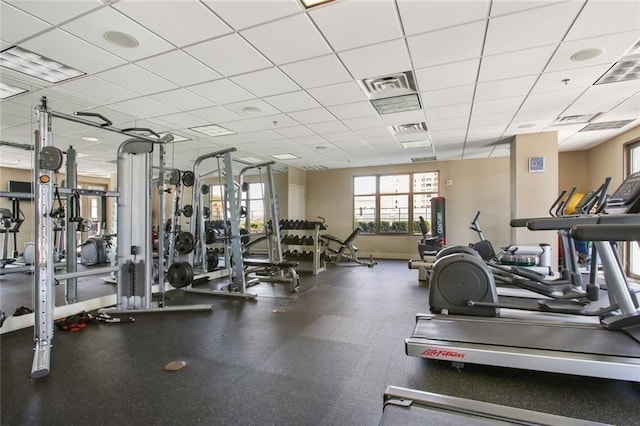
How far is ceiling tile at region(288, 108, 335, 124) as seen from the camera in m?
4.58

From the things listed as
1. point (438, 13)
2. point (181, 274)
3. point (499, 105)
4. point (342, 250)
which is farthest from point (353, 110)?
point (342, 250)

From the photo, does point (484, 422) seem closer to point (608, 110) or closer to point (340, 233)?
point (608, 110)

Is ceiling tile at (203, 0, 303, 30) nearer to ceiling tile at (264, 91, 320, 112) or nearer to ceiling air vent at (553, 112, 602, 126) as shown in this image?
ceiling tile at (264, 91, 320, 112)

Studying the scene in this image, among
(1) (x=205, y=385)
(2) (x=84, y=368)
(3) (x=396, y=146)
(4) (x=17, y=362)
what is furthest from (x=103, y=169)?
(3) (x=396, y=146)

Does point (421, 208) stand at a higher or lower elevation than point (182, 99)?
lower

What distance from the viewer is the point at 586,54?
2986mm

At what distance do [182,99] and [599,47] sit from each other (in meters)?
4.74

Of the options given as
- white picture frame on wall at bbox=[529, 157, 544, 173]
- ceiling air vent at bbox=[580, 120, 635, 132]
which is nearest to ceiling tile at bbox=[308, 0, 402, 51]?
white picture frame on wall at bbox=[529, 157, 544, 173]

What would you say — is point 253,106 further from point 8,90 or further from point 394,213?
point 394,213

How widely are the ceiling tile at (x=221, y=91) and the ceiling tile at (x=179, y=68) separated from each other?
133 mm

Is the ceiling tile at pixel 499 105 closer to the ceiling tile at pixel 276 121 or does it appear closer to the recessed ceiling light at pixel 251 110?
the ceiling tile at pixel 276 121

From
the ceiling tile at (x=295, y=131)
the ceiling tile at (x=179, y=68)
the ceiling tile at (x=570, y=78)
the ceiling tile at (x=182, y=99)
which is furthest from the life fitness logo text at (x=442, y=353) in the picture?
the ceiling tile at (x=295, y=131)

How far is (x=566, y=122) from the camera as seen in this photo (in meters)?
5.18

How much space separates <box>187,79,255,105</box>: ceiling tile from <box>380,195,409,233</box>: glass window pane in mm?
6071
